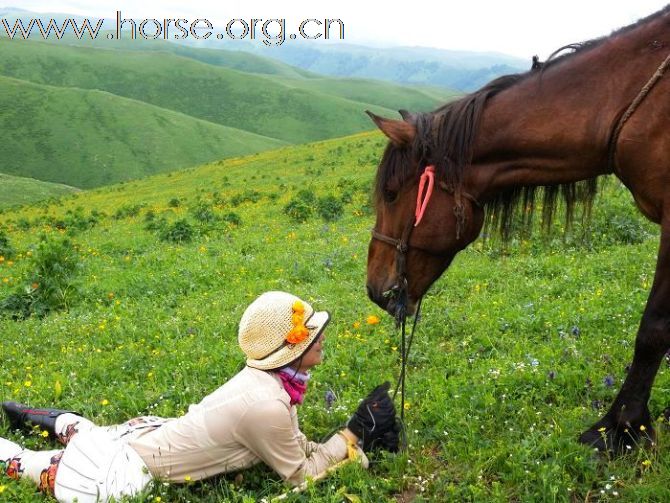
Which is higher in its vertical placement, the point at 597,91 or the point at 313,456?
the point at 597,91

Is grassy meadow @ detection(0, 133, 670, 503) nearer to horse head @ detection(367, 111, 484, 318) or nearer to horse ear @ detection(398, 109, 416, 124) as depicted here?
horse head @ detection(367, 111, 484, 318)

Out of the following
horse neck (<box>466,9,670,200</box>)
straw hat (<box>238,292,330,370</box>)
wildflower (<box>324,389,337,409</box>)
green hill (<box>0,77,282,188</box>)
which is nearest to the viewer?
horse neck (<box>466,9,670,200</box>)

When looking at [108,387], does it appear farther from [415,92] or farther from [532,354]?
[415,92]

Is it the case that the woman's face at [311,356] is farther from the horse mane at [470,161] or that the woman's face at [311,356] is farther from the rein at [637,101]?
the rein at [637,101]

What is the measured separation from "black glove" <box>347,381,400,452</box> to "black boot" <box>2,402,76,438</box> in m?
2.51

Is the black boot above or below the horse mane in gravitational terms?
below

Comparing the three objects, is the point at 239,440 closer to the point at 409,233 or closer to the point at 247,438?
the point at 247,438

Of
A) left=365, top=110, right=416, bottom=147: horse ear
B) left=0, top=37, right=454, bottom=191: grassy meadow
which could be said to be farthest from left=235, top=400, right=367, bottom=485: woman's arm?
left=0, top=37, right=454, bottom=191: grassy meadow

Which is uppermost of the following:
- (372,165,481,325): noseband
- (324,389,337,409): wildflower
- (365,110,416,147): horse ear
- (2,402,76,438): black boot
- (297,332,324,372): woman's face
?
(365,110,416,147): horse ear

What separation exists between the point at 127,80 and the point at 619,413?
15106 centimetres

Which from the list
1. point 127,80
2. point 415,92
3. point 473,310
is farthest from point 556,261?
point 415,92

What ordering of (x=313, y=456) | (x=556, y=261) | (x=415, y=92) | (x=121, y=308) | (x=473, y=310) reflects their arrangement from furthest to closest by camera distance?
(x=415, y=92), (x=121, y=308), (x=556, y=261), (x=473, y=310), (x=313, y=456)

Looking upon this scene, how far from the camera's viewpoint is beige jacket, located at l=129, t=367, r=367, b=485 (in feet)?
12.6

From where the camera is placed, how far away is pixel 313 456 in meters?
4.04
